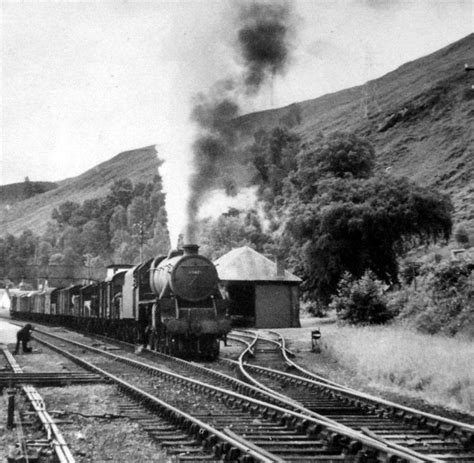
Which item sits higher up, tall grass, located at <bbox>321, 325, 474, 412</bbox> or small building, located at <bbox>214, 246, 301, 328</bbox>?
small building, located at <bbox>214, 246, 301, 328</bbox>

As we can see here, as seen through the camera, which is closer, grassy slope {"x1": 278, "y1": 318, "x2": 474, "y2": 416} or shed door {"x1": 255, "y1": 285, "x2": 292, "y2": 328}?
grassy slope {"x1": 278, "y1": 318, "x2": 474, "y2": 416}

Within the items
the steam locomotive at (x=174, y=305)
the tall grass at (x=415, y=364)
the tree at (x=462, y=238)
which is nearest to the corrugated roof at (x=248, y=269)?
the steam locomotive at (x=174, y=305)

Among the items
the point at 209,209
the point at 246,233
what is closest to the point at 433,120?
the point at 209,209

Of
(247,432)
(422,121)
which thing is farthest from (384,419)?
(422,121)

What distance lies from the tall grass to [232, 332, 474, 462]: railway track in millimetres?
1648

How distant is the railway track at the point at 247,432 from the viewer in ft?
23.7

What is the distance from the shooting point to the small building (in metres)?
39.6

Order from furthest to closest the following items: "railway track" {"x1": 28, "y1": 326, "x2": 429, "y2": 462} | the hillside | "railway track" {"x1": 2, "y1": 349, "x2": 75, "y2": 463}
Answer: the hillside → "railway track" {"x1": 28, "y1": 326, "x2": 429, "y2": 462} → "railway track" {"x1": 2, "y1": 349, "x2": 75, "y2": 463}

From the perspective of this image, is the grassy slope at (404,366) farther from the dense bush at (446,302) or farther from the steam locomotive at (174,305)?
the steam locomotive at (174,305)

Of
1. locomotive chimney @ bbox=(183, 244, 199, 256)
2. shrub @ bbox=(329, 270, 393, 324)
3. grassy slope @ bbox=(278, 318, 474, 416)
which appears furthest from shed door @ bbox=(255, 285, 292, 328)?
locomotive chimney @ bbox=(183, 244, 199, 256)

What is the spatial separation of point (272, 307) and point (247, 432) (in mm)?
31411

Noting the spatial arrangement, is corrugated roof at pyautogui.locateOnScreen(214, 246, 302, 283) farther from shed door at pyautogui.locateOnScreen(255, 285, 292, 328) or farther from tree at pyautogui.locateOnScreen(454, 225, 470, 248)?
tree at pyautogui.locateOnScreen(454, 225, 470, 248)

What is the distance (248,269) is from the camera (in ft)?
132

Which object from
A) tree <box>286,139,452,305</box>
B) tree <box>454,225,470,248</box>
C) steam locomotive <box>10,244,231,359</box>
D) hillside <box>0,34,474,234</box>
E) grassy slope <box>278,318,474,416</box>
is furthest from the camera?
hillside <box>0,34,474,234</box>
